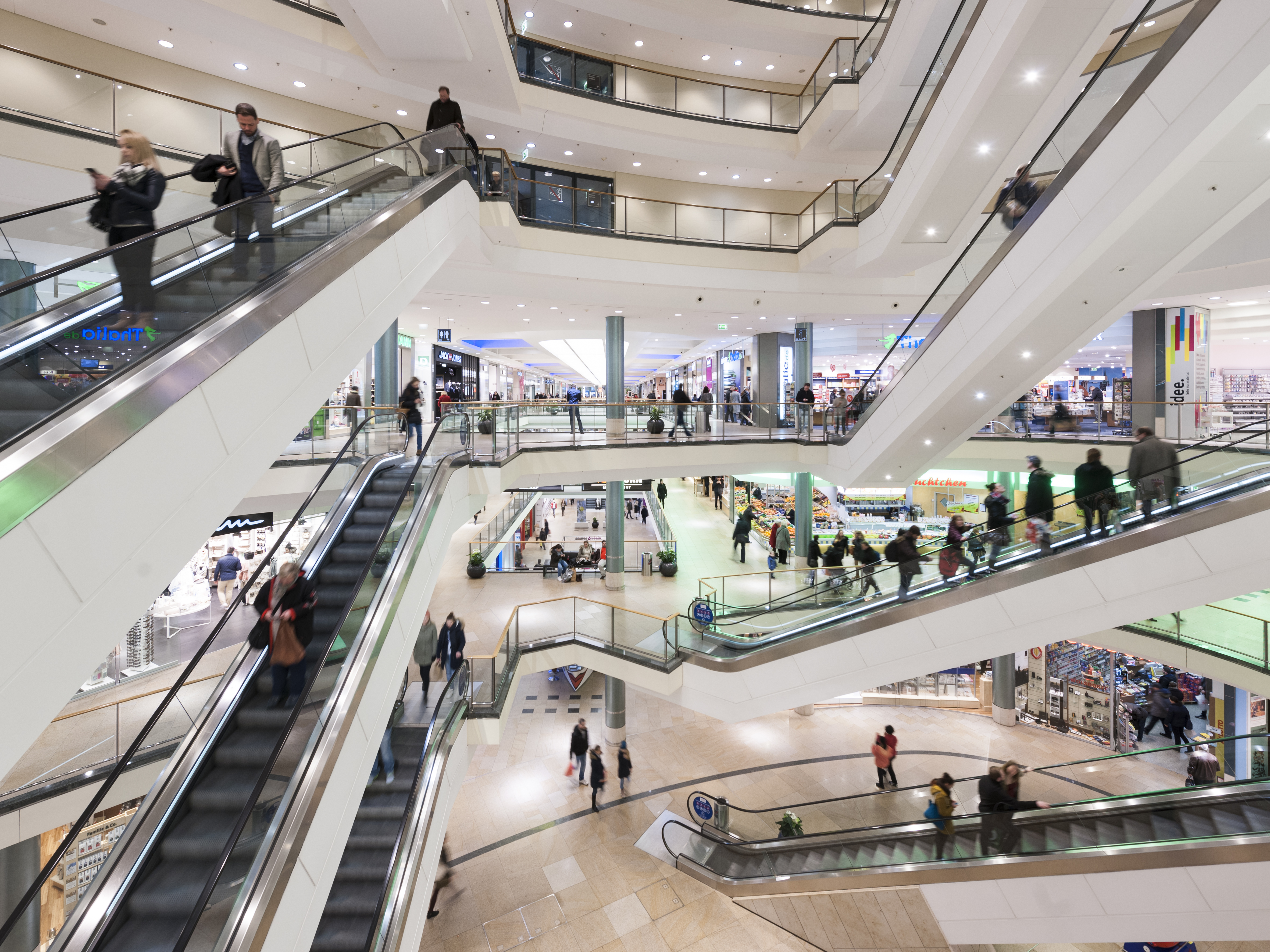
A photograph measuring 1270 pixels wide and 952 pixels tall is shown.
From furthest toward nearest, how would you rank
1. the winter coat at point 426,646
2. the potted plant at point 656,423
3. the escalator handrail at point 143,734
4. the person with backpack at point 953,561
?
1. the potted plant at point 656,423
2. the winter coat at point 426,646
3. the person with backpack at point 953,561
4. the escalator handrail at point 143,734

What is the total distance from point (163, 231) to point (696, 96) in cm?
1330

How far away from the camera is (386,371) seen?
44.8ft

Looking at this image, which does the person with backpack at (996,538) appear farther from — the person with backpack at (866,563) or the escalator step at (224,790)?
the escalator step at (224,790)

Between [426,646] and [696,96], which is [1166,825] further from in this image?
[696,96]

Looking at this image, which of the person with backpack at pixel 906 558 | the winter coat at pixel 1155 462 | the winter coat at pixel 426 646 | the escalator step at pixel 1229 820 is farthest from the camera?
the person with backpack at pixel 906 558

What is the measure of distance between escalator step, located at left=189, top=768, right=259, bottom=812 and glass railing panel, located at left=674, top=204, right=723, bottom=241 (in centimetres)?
1150

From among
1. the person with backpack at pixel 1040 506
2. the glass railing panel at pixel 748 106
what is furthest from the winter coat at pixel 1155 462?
the glass railing panel at pixel 748 106

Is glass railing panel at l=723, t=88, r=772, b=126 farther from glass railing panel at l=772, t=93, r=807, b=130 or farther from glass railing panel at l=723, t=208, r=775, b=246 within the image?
glass railing panel at l=723, t=208, r=775, b=246

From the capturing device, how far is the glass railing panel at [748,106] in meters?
13.7

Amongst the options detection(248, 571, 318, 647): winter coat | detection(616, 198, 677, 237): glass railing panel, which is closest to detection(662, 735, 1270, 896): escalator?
detection(248, 571, 318, 647): winter coat

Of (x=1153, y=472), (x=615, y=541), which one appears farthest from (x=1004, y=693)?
(x=615, y=541)

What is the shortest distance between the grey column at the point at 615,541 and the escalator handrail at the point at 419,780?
258 inches

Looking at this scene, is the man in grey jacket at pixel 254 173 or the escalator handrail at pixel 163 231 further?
the man in grey jacket at pixel 254 173

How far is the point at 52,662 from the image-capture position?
2217mm
